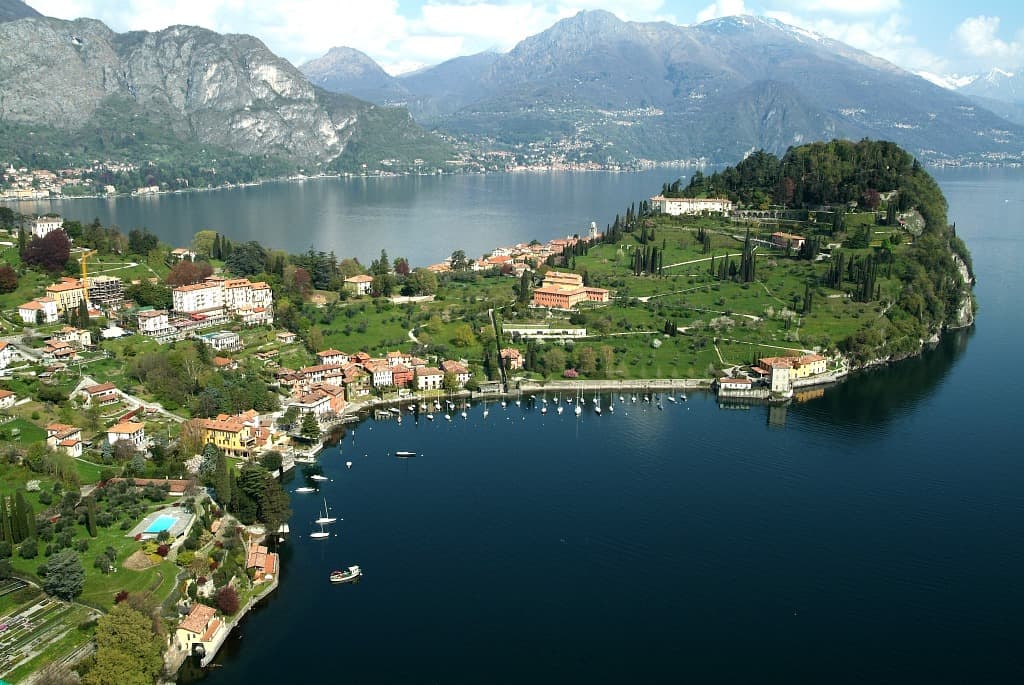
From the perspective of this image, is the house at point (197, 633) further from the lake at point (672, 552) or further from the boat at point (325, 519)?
the boat at point (325, 519)

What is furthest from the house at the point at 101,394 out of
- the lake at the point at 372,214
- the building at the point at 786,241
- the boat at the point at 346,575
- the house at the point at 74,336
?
the building at the point at 786,241

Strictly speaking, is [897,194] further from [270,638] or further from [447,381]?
[270,638]

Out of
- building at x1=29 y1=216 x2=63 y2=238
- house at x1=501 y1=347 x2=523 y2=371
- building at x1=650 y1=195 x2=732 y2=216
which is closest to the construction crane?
building at x1=29 y1=216 x2=63 y2=238

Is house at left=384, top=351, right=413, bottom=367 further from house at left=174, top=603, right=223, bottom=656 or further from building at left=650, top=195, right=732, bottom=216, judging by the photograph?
building at left=650, top=195, right=732, bottom=216

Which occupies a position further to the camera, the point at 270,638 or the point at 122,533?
the point at 122,533

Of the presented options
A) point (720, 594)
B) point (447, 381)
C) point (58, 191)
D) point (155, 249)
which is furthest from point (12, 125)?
point (720, 594)

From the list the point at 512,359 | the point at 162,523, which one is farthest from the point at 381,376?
the point at 162,523
